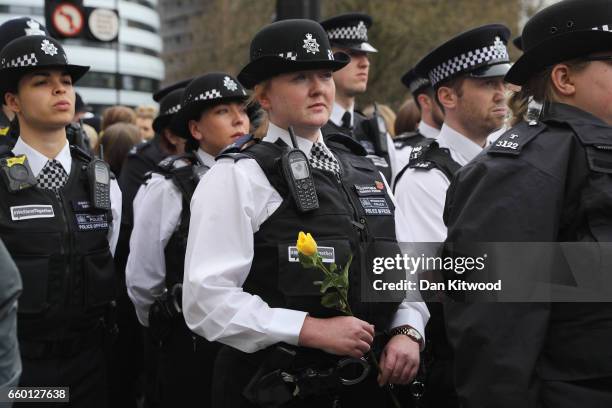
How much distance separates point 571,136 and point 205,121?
9.99 ft

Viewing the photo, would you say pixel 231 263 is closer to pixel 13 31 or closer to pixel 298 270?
pixel 298 270

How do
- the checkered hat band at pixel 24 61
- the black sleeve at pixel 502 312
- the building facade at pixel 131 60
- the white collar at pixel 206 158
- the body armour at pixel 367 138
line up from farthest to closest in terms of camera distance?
the building facade at pixel 131 60
the body armour at pixel 367 138
the white collar at pixel 206 158
the checkered hat band at pixel 24 61
the black sleeve at pixel 502 312

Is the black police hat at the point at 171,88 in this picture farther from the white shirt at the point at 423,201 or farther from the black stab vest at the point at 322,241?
the black stab vest at the point at 322,241

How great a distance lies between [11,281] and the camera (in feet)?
7.07

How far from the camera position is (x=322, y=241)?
3244 millimetres

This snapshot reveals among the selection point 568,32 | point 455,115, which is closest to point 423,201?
point 455,115

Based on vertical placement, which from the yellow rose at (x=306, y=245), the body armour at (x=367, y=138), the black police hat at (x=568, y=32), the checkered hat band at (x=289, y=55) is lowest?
the body armour at (x=367, y=138)

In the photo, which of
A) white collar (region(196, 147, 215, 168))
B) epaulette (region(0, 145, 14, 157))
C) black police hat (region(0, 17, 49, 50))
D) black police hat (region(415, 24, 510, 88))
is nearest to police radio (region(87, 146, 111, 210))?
epaulette (region(0, 145, 14, 157))

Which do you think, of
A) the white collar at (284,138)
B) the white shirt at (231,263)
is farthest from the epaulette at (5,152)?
the white collar at (284,138)

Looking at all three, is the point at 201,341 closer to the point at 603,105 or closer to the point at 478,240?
the point at 478,240

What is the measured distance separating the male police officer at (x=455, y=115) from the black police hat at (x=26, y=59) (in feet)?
6.34

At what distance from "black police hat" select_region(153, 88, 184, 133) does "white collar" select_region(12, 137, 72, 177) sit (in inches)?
67.7

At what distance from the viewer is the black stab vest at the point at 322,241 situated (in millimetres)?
3238

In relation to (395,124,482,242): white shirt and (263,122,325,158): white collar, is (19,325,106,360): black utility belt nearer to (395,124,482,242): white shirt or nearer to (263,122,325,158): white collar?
(263,122,325,158): white collar
